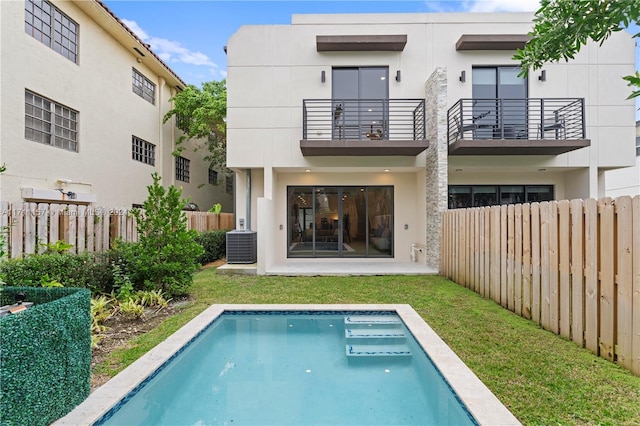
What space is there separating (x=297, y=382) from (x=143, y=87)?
1575 cm

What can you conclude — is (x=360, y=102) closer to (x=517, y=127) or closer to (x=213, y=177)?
(x=517, y=127)

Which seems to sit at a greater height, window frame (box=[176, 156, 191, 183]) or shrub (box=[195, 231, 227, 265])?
window frame (box=[176, 156, 191, 183])

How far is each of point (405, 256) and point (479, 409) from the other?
28.8 ft

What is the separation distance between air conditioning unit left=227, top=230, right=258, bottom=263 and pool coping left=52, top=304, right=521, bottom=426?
183 inches

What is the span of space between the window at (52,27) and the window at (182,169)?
7.10m

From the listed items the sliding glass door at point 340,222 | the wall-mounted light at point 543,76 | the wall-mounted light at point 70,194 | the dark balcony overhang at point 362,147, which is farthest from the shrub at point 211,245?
the wall-mounted light at point 543,76

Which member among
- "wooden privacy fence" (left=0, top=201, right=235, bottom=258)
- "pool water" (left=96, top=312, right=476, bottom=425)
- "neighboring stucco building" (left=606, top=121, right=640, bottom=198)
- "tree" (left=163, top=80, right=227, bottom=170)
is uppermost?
"tree" (left=163, top=80, right=227, bottom=170)

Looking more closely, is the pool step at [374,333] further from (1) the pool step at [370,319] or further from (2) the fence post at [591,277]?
(2) the fence post at [591,277]

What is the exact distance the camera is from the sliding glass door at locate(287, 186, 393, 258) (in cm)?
1141

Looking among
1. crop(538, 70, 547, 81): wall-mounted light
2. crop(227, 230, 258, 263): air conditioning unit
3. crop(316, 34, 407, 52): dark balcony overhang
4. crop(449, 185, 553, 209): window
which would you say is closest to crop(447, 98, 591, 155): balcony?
crop(538, 70, 547, 81): wall-mounted light

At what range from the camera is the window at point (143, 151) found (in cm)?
1412

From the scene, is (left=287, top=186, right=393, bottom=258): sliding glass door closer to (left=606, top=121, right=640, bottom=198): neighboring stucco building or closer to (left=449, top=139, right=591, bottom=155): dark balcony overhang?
(left=449, top=139, right=591, bottom=155): dark balcony overhang

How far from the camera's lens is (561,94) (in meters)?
10.5

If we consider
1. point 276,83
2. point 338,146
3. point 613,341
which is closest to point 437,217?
point 338,146
